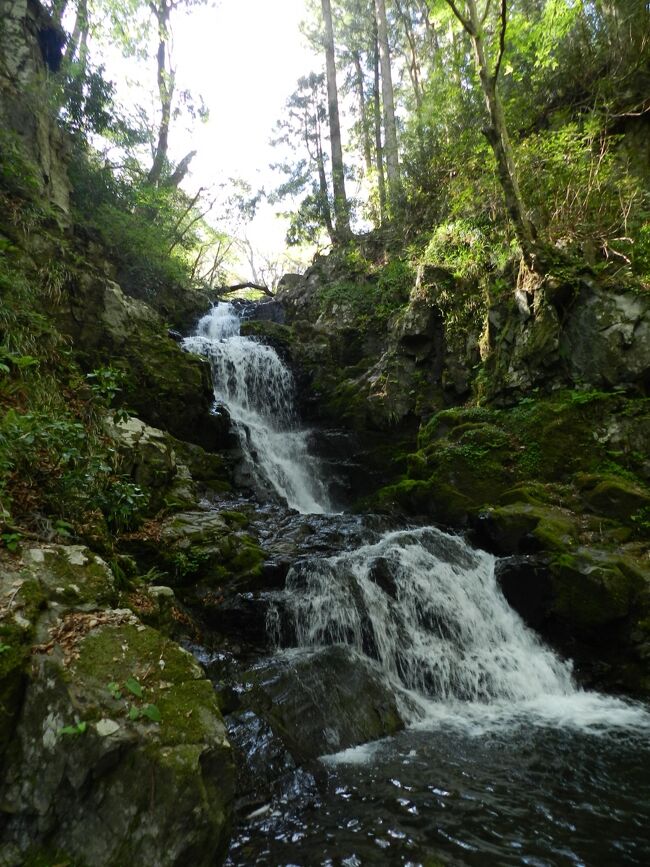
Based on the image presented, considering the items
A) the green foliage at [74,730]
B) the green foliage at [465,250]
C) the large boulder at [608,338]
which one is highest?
the green foliage at [465,250]

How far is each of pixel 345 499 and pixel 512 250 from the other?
6976 millimetres

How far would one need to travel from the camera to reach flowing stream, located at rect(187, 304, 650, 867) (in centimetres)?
305

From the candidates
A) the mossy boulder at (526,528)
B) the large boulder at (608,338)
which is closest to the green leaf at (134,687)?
the mossy boulder at (526,528)

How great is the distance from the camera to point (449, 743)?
4426 mm

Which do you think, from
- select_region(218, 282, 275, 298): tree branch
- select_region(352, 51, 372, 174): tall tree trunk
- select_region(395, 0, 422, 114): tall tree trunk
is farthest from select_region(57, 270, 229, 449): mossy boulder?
select_region(395, 0, 422, 114): tall tree trunk

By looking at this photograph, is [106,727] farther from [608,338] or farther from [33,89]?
[33,89]

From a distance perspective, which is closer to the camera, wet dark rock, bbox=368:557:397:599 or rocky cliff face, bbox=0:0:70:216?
wet dark rock, bbox=368:557:397:599

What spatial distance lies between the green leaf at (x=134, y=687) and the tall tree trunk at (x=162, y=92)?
18.8 meters

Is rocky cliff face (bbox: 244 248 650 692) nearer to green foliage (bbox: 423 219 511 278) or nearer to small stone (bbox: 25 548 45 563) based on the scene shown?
green foliage (bbox: 423 219 511 278)

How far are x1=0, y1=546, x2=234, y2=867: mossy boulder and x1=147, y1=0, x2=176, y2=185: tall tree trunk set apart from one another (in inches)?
732

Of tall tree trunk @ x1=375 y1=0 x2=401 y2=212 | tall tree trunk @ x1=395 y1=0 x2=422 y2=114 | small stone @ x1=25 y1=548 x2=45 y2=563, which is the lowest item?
small stone @ x1=25 y1=548 x2=45 y2=563

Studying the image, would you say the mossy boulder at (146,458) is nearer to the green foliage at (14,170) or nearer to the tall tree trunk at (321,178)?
the green foliage at (14,170)

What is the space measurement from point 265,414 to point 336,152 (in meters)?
12.6

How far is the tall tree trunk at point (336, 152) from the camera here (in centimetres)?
1894
